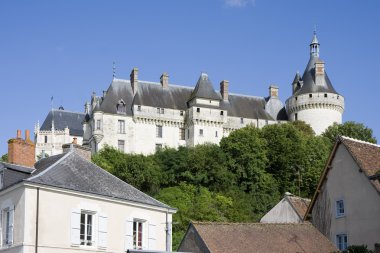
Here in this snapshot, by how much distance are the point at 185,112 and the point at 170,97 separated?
8.80 ft

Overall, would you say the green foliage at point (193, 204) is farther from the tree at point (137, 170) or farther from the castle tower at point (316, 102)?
the castle tower at point (316, 102)

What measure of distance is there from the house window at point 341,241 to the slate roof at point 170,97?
54.0 m

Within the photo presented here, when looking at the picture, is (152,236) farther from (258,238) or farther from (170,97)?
(170,97)

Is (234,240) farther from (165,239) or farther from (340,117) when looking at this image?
(340,117)

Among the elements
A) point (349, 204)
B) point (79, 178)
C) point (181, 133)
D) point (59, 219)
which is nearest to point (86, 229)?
point (59, 219)

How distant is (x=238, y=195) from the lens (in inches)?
2414

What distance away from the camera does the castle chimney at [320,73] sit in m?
89.6

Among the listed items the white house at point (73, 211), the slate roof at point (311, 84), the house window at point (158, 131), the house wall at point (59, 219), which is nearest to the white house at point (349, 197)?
the white house at point (73, 211)

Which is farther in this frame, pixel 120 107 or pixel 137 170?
pixel 120 107

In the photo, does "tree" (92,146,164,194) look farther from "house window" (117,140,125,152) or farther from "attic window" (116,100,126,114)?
"attic window" (116,100,126,114)

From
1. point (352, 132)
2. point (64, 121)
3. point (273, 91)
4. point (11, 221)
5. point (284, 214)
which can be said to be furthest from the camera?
point (64, 121)

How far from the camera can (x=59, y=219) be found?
23703mm

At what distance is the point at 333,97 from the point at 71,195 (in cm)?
6767

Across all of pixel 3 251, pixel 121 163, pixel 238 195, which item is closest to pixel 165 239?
pixel 3 251
